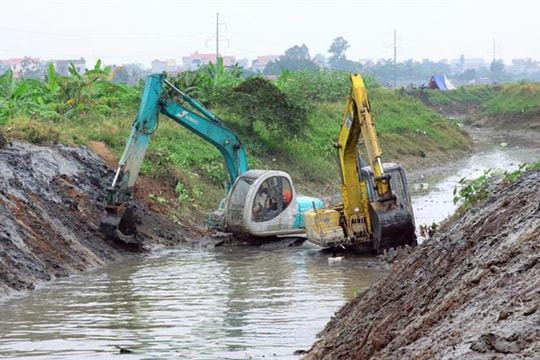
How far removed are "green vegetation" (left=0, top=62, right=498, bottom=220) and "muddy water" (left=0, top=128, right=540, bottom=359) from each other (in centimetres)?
587

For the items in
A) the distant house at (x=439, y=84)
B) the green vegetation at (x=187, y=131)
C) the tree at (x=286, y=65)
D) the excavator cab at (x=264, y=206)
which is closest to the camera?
the excavator cab at (x=264, y=206)

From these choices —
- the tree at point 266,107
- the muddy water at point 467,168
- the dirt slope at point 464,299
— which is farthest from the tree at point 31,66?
the dirt slope at point 464,299

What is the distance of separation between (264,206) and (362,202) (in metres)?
3.01

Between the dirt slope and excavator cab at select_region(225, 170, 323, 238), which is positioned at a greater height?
the dirt slope

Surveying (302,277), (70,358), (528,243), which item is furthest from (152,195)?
(528,243)

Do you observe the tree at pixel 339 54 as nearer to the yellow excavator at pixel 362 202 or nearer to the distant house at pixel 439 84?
the distant house at pixel 439 84

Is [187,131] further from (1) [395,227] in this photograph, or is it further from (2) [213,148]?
(1) [395,227]

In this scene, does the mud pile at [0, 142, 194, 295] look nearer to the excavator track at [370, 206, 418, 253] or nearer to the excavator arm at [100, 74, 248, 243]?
the excavator arm at [100, 74, 248, 243]

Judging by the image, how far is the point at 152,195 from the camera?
28547 mm

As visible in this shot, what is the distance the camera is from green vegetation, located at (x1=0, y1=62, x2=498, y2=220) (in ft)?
100.0

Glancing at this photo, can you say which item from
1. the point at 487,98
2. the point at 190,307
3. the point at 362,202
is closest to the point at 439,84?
the point at 487,98

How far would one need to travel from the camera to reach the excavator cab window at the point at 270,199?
25.2m

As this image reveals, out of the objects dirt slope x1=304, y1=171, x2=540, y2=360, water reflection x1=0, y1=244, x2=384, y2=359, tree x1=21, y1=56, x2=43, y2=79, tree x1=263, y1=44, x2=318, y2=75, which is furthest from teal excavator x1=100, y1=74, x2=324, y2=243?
tree x1=263, y1=44, x2=318, y2=75

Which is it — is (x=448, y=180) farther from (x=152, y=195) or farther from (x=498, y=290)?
(x=498, y=290)
